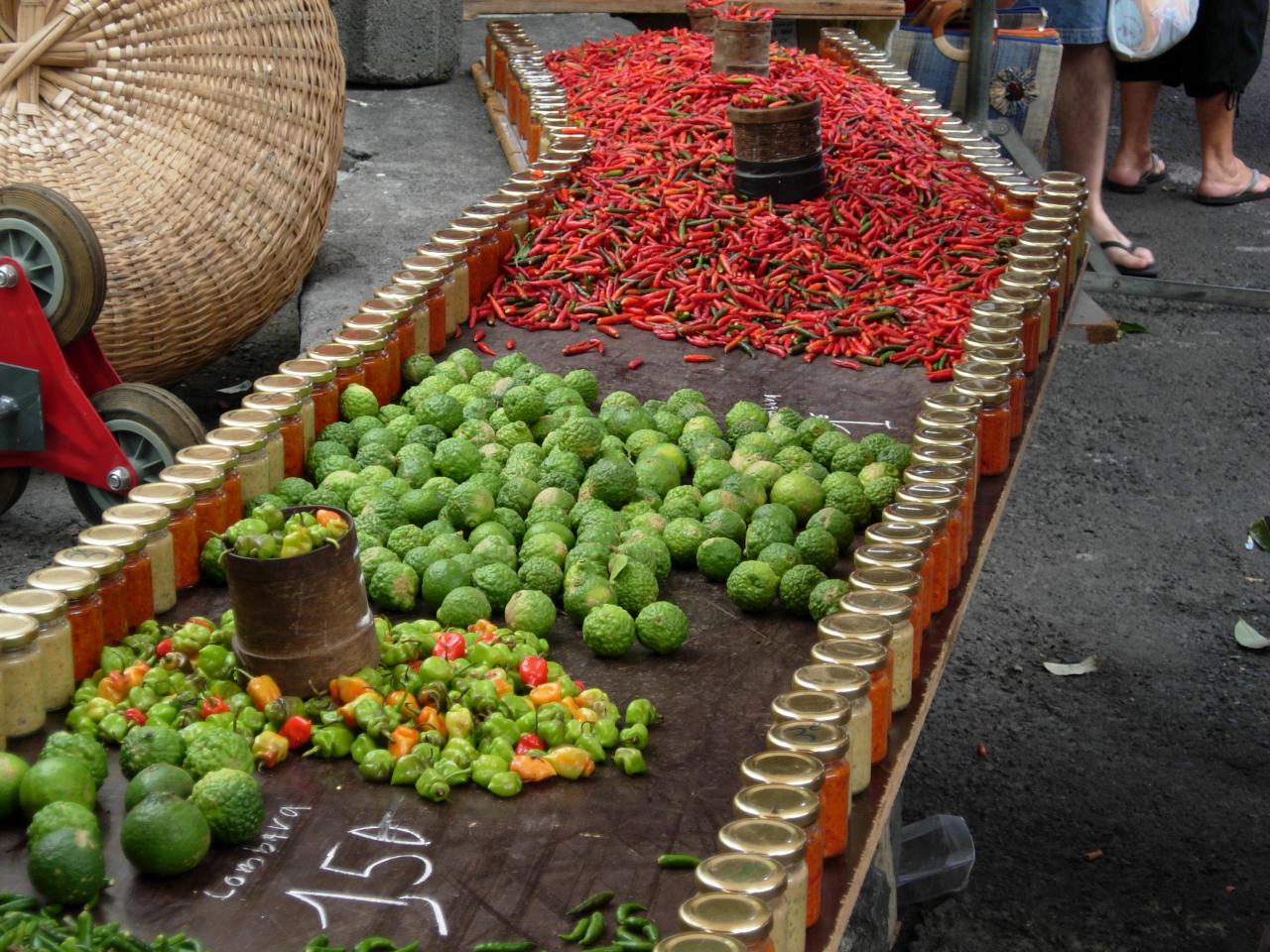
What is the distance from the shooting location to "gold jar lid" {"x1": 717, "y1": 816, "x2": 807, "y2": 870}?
5.68 feet

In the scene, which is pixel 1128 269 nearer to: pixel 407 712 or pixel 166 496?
pixel 166 496

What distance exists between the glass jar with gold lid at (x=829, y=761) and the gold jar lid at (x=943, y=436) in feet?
3.41

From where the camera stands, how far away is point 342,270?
5266mm

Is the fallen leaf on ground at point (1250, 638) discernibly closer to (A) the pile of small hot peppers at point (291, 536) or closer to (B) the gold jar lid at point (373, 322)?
(B) the gold jar lid at point (373, 322)

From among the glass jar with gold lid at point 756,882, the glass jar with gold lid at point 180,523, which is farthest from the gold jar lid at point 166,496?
the glass jar with gold lid at point 756,882

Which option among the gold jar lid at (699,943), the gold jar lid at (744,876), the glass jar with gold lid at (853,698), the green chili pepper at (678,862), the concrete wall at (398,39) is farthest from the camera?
the concrete wall at (398,39)

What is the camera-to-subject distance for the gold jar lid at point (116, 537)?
2436 millimetres

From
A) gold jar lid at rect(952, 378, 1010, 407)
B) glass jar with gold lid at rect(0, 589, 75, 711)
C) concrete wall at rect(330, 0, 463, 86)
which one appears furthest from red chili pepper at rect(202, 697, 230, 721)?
concrete wall at rect(330, 0, 463, 86)

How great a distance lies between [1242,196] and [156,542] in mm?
7245

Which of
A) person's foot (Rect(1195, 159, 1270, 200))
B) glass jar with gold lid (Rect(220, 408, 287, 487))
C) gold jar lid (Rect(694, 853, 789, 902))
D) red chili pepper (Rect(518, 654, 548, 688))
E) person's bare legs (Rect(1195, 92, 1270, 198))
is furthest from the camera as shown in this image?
person's foot (Rect(1195, 159, 1270, 200))

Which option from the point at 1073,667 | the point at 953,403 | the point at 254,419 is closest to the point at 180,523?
the point at 254,419

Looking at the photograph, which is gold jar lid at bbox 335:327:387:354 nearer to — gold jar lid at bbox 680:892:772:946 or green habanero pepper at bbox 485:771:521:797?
green habanero pepper at bbox 485:771:521:797

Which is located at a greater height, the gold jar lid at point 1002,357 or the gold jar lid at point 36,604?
the gold jar lid at point 1002,357

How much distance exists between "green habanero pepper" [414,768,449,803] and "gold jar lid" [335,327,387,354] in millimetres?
1491
